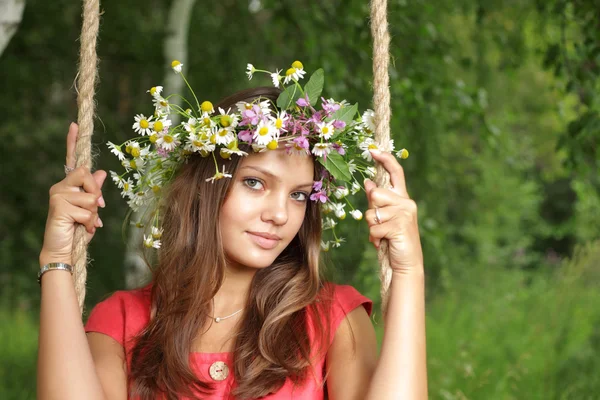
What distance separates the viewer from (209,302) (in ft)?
7.59

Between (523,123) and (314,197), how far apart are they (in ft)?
35.4

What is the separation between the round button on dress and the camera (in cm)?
221

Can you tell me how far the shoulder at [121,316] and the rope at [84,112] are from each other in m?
0.42

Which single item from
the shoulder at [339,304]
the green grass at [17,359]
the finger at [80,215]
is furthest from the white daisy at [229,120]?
the green grass at [17,359]

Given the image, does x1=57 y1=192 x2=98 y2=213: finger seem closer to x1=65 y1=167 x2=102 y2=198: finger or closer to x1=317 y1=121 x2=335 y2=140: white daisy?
x1=65 y1=167 x2=102 y2=198: finger

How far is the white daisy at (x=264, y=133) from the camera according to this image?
195 cm

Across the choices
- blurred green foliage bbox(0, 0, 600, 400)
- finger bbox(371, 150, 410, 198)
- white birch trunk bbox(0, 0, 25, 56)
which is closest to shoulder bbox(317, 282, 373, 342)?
blurred green foliage bbox(0, 0, 600, 400)

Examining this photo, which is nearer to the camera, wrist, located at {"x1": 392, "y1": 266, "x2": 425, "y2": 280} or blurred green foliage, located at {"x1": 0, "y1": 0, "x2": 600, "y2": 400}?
wrist, located at {"x1": 392, "y1": 266, "x2": 425, "y2": 280}

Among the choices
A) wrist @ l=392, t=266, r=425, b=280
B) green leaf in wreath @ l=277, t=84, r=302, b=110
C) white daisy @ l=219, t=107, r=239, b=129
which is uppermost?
green leaf in wreath @ l=277, t=84, r=302, b=110

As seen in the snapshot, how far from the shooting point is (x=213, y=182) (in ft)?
7.25

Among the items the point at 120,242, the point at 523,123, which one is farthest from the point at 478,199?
the point at 120,242

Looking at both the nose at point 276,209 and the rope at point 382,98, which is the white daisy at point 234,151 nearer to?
the nose at point 276,209

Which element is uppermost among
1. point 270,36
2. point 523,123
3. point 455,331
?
point 523,123

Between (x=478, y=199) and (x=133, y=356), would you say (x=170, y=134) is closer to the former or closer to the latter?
(x=133, y=356)
